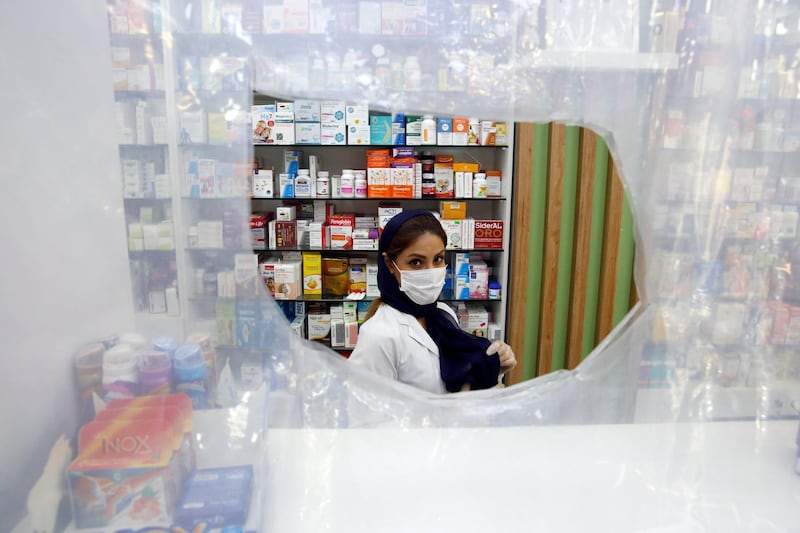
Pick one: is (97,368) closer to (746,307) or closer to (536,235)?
(746,307)

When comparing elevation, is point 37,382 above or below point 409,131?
below

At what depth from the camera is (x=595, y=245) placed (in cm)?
304

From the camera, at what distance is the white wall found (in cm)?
73

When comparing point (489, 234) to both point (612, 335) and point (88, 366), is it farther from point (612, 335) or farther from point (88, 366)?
point (88, 366)

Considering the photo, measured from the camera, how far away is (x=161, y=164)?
84 cm

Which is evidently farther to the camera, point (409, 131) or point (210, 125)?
point (409, 131)

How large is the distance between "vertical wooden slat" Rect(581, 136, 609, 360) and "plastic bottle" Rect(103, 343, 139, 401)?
2690 millimetres

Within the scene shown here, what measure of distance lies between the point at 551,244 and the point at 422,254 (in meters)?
1.50

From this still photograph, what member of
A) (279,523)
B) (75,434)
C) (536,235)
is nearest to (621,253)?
(536,235)

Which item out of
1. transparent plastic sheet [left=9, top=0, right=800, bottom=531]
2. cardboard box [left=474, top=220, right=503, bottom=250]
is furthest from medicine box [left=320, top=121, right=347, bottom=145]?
transparent plastic sheet [left=9, top=0, right=800, bottom=531]

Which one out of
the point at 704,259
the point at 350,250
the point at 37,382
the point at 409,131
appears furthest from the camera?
Answer: the point at 350,250

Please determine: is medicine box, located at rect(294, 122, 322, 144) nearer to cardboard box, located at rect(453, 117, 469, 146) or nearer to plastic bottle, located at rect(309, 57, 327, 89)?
cardboard box, located at rect(453, 117, 469, 146)

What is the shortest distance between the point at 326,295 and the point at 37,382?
2400 mm

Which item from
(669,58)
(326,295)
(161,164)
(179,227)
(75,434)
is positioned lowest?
(326,295)
